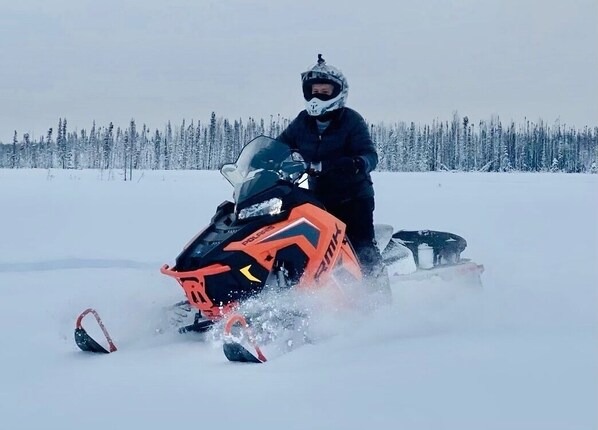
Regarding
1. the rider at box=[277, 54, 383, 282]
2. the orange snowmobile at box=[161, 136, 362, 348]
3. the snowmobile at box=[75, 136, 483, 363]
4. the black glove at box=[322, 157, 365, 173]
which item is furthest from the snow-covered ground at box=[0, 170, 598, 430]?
the black glove at box=[322, 157, 365, 173]

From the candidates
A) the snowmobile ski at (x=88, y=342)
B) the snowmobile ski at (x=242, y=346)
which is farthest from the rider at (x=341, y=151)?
the snowmobile ski at (x=88, y=342)

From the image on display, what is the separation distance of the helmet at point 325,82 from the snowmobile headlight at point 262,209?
3.46 feet

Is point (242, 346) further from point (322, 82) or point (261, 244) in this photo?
point (322, 82)

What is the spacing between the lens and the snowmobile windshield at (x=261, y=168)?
4188mm

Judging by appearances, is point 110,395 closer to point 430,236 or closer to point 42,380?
point 42,380

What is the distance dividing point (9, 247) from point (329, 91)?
534cm

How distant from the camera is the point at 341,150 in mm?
4863

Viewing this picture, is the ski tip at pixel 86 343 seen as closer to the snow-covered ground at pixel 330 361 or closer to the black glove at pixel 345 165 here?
the snow-covered ground at pixel 330 361

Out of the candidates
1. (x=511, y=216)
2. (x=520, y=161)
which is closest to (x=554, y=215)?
(x=511, y=216)

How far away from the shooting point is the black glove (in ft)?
14.4

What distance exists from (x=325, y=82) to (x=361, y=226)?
43.6 inches

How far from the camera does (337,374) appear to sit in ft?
9.68

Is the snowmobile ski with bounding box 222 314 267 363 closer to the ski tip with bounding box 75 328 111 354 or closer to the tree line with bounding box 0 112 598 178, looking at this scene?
the ski tip with bounding box 75 328 111 354

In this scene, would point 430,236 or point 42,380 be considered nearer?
point 42,380
